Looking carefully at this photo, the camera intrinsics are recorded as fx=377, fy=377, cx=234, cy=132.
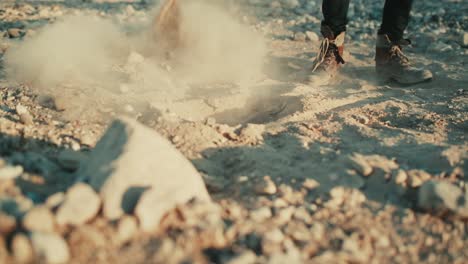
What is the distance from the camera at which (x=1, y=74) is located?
95.7 inches

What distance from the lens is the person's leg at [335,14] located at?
2.59 meters

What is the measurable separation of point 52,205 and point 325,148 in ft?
3.47

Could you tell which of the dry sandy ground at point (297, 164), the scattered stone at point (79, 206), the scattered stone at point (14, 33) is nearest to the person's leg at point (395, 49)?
the dry sandy ground at point (297, 164)

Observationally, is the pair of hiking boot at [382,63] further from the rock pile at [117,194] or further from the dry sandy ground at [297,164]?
the rock pile at [117,194]

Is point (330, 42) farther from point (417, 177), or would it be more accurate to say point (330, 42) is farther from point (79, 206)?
point (79, 206)

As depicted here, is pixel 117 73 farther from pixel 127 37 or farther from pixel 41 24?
pixel 41 24

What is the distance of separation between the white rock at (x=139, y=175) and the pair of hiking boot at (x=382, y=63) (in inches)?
67.6

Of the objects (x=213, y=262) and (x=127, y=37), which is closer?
(x=213, y=262)

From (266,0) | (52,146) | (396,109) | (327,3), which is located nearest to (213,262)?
(52,146)

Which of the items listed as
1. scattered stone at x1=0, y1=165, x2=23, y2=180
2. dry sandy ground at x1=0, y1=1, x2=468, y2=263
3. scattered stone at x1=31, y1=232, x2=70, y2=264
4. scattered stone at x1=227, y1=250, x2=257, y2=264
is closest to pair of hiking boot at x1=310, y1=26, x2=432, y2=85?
dry sandy ground at x1=0, y1=1, x2=468, y2=263

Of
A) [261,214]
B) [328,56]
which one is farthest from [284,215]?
[328,56]

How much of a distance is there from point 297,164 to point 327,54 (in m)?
1.57

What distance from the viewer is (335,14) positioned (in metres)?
2.65

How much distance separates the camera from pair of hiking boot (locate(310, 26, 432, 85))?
8.89 ft
